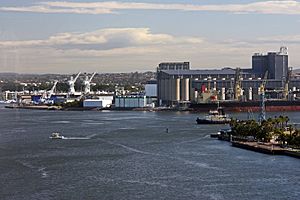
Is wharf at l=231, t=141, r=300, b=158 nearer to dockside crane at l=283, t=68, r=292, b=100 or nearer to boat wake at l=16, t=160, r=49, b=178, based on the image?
boat wake at l=16, t=160, r=49, b=178

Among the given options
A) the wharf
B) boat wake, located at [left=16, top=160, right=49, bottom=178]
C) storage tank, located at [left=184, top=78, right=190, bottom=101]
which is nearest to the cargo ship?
storage tank, located at [left=184, top=78, right=190, bottom=101]

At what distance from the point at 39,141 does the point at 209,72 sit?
2242cm

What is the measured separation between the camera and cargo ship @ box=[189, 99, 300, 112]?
27.1m

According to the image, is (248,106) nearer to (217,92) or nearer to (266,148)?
(217,92)

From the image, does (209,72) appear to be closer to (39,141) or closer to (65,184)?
(39,141)

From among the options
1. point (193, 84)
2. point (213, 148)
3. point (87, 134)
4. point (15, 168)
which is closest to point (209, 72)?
point (193, 84)

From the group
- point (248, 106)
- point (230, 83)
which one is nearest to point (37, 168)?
point (248, 106)

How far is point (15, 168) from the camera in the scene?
9.50 meters

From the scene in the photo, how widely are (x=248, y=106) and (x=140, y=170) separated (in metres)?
18.4

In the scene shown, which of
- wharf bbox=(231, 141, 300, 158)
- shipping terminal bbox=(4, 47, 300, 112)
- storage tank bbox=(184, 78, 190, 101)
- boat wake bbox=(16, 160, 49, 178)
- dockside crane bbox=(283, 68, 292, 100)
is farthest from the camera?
storage tank bbox=(184, 78, 190, 101)

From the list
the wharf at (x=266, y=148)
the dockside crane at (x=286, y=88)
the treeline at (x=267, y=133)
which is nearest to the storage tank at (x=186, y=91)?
the dockside crane at (x=286, y=88)

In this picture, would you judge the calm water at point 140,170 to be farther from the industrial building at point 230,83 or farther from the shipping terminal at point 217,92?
the industrial building at point 230,83

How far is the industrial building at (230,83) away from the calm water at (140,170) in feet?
52.8

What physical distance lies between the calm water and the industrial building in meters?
16.1
